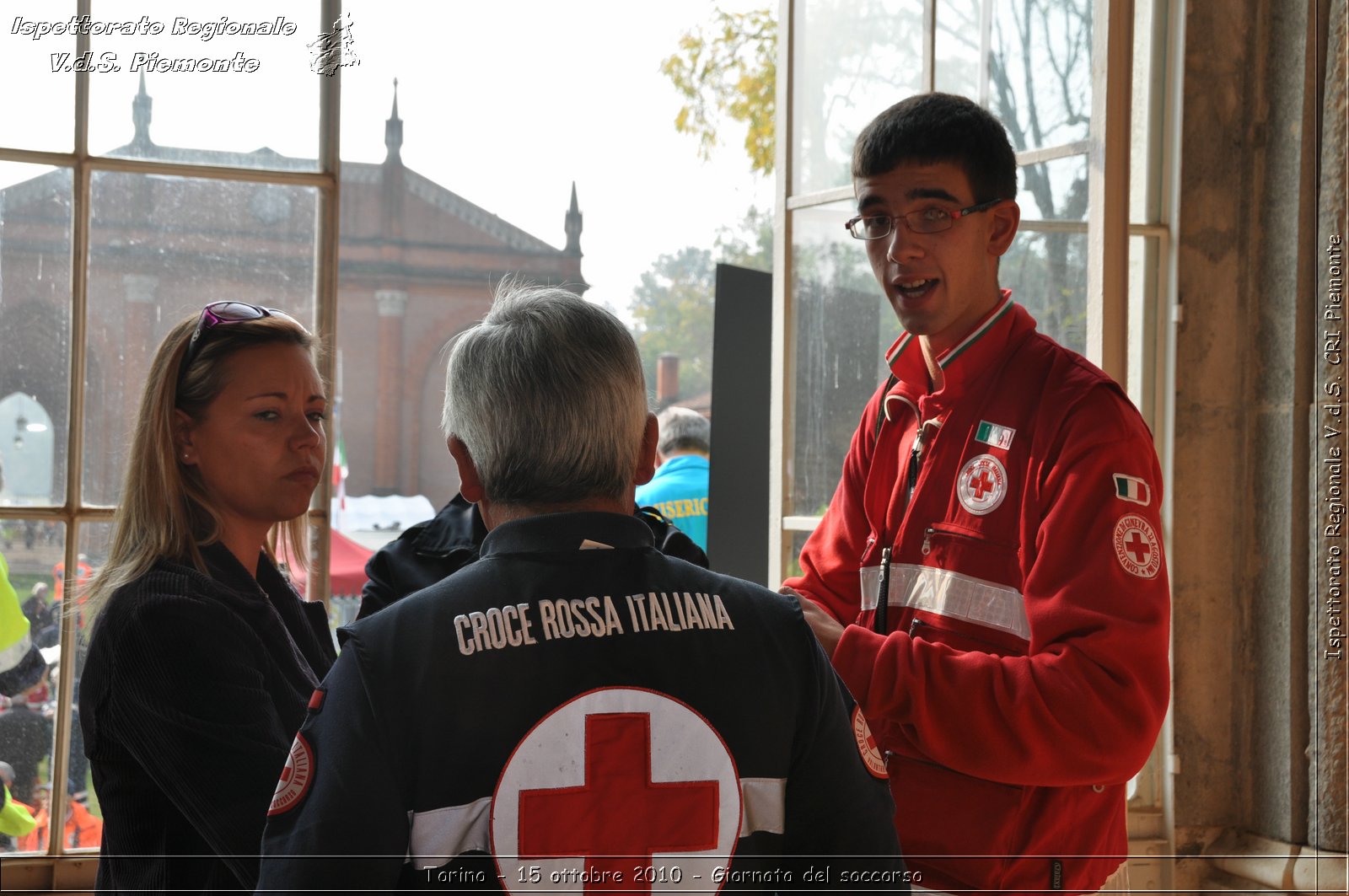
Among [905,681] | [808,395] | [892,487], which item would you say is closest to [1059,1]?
[808,395]

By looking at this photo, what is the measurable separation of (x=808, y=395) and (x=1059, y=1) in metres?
0.99

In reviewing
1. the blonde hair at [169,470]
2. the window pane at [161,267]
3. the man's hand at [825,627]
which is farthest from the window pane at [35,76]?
the man's hand at [825,627]

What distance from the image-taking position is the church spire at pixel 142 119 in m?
2.28

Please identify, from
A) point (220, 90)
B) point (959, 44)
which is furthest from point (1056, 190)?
point (220, 90)

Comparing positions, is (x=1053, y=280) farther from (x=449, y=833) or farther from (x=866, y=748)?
(x=449, y=833)

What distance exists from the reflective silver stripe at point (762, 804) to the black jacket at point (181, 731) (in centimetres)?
54

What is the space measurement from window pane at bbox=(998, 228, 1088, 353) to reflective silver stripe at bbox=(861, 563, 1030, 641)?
888 millimetres

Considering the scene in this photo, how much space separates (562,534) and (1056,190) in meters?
1.63

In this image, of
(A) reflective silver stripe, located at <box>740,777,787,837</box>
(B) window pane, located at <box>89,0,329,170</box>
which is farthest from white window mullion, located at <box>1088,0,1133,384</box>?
(B) window pane, located at <box>89,0,329,170</box>

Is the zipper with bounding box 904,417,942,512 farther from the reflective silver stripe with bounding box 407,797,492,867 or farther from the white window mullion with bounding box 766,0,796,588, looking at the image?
the white window mullion with bounding box 766,0,796,588

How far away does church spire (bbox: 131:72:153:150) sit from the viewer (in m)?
2.28

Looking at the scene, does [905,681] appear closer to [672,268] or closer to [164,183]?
[164,183]

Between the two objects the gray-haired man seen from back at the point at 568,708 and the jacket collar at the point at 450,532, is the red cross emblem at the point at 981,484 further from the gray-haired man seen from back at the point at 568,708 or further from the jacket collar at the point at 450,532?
the jacket collar at the point at 450,532

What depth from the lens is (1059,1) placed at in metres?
2.29
